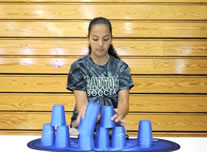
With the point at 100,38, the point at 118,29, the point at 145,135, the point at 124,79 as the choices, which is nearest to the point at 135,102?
the point at 118,29

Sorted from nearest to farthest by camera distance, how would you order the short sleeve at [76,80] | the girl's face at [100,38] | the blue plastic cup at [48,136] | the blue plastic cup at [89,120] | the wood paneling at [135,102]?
1. the blue plastic cup at [89,120]
2. the blue plastic cup at [48,136]
3. the girl's face at [100,38]
4. the short sleeve at [76,80]
5. the wood paneling at [135,102]

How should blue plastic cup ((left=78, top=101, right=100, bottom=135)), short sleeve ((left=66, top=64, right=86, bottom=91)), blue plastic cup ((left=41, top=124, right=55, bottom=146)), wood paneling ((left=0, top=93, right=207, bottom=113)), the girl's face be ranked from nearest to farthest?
1. blue plastic cup ((left=78, top=101, right=100, bottom=135))
2. blue plastic cup ((left=41, top=124, right=55, bottom=146))
3. the girl's face
4. short sleeve ((left=66, top=64, right=86, bottom=91))
5. wood paneling ((left=0, top=93, right=207, bottom=113))

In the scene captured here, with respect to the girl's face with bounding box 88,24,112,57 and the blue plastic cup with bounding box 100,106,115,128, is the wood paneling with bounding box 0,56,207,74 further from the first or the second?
the blue plastic cup with bounding box 100,106,115,128

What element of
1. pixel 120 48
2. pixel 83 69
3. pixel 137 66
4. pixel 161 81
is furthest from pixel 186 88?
pixel 83 69

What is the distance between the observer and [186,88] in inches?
160

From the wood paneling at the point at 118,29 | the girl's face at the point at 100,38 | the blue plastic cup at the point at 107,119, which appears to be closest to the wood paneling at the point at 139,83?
the wood paneling at the point at 118,29

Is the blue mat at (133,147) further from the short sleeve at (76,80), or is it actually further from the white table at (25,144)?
the short sleeve at (76,80)

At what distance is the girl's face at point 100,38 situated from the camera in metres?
2.07

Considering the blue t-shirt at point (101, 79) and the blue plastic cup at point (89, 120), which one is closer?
the blue plastic cup at point (89, 120)

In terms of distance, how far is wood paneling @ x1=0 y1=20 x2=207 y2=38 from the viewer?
409 cm

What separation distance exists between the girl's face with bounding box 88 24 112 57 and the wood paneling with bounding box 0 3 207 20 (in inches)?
80.0

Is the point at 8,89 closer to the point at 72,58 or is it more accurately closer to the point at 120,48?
the point at 72,58

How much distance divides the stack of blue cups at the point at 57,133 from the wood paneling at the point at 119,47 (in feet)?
7.90

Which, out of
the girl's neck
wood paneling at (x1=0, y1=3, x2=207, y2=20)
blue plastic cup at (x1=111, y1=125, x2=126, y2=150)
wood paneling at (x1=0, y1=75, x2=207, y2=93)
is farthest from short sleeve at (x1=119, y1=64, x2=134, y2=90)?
wood paneling at (x1=0, y1=3, x2=207, y2=20)
